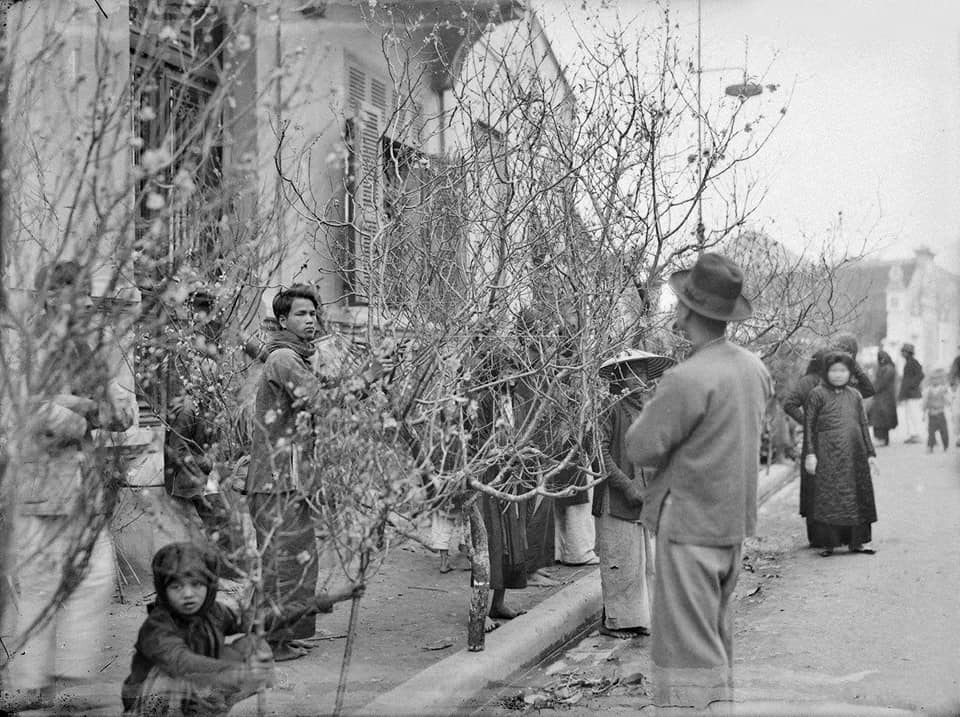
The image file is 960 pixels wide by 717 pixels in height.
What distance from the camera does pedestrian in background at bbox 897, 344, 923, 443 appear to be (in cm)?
1988

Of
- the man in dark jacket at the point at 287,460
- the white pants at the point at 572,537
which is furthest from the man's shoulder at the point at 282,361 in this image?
the white pants at the point at 572,537

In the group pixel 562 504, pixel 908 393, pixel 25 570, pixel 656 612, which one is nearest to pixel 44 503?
pixel 25 570

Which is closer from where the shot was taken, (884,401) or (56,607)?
(56,607)

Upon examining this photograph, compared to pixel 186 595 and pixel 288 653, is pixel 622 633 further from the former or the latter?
pixel 186 595

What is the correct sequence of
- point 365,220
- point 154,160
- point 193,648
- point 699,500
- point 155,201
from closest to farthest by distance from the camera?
point 154,160
point 155,201
point 193,648
point 699,500
point 365,220

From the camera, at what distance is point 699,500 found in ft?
13.3

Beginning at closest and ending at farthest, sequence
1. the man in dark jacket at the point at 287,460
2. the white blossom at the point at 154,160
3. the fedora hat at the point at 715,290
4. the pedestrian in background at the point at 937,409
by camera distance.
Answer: the white blossom at the point at 154,160, the fedora hat at the point at 715,290, the man in dark jacket at the point at 287,460, the pedestrian in background at the point at 937,409

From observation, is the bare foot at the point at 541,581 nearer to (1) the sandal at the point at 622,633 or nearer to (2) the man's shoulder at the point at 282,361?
(1) the sandal at the point at 622,633

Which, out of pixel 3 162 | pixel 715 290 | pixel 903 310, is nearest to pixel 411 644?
pixel 715 290

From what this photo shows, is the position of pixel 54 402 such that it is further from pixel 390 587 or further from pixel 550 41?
pixel 550 41

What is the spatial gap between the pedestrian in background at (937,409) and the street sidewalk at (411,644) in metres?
12.5

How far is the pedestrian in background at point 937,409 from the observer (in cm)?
1906

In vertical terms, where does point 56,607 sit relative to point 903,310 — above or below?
below

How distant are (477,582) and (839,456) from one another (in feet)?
16.4
